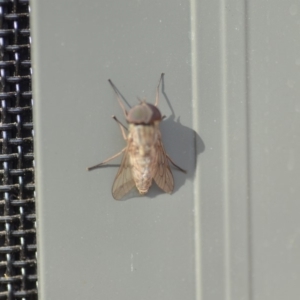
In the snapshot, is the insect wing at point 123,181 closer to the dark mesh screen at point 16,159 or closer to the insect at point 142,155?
the insect at point 142,155

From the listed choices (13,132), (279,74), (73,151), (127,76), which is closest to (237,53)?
(279,74)

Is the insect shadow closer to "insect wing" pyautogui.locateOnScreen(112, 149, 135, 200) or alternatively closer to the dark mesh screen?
"insect wing" pyautogui.locateOnScreen(112, 149, 135, 200)

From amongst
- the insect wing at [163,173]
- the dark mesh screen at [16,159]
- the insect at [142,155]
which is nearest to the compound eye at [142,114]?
the insect at [142,155]

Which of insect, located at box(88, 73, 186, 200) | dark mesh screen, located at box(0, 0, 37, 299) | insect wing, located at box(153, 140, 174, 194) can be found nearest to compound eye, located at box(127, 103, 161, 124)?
insect, located at box(88, 73, 186, 200)

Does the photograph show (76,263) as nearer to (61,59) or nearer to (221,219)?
(221,219)

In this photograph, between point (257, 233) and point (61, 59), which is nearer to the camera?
point (61, 59)
